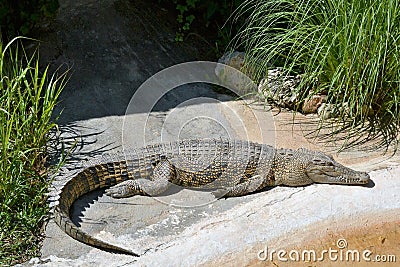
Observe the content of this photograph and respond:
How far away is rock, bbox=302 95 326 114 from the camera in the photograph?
558 centimetres

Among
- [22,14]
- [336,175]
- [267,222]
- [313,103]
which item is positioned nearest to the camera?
[267,222]

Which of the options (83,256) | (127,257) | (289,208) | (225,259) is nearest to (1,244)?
(83,256)

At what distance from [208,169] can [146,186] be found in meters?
0.49

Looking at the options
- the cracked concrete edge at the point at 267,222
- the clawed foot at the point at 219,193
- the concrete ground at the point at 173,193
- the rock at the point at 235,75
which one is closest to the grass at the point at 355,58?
the concrete ground at the point at 173,193

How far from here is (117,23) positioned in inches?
259

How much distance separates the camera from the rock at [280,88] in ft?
18.7

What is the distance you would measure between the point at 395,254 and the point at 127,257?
1692 mm

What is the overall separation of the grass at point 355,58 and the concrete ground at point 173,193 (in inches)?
15.3

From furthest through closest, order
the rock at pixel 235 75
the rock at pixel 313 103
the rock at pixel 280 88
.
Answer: the rock at pixel 235 75
the rock at pixel 280 88
the rock at pixel 313 103

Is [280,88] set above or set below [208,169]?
above

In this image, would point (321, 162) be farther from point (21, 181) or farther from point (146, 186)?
point (21, 181)

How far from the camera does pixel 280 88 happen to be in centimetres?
570

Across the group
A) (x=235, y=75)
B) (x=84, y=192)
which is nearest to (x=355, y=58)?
(x=235, y=75)

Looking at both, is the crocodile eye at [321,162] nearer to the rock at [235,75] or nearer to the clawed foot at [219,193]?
the clawed foot at [219,193]
